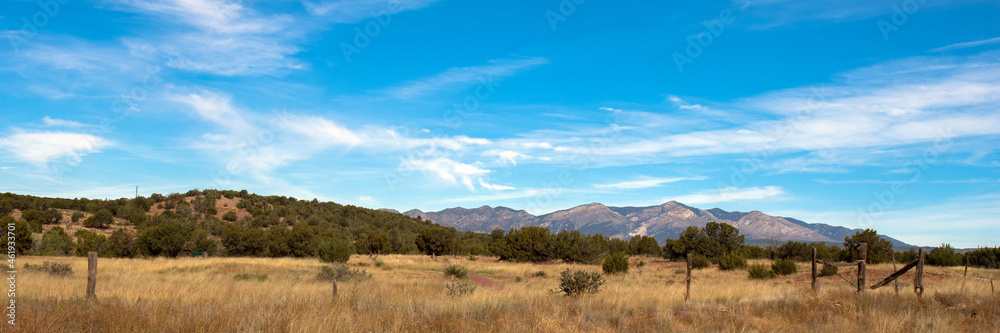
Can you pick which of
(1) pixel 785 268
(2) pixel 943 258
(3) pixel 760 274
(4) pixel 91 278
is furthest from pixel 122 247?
(2) pixel 943 258

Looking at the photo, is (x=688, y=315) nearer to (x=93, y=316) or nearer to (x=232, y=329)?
(x=232, y=329)

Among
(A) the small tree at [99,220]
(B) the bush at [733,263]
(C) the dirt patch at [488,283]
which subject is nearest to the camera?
(C) the dirt patch at [488,283]

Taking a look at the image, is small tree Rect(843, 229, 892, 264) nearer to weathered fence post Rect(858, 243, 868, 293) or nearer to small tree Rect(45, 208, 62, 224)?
weathered fence post Rect(858, 243, 868, 293)

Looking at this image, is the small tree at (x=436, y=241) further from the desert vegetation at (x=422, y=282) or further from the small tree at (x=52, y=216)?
the small tree at (x=52, y=216)

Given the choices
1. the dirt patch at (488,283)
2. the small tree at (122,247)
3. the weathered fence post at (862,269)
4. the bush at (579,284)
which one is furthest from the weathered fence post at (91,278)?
the small tree at (122,247)

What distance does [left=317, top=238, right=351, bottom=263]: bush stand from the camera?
33875 mm

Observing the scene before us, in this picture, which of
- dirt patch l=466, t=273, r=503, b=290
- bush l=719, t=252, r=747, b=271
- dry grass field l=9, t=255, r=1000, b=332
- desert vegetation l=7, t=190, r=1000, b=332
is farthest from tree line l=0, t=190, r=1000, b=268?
dry grass field l=9, t=255, r=1000, b=332

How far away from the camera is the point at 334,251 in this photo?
1336 inches

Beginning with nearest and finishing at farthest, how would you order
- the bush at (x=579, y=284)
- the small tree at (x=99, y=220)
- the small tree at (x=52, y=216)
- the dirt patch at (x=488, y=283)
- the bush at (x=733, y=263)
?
1. the bush at (x=579, y=284)
2. the dirt patch at (x=488, y=283)
3. the bush at (x=733, y=263)
4. the small tree at (x=52, y=216)
5. the small tree at (x=99, y=220)

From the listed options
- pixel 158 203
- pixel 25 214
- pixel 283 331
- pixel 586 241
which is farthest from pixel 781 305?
Answer: pixel 158 203

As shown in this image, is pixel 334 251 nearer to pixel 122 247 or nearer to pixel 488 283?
pixel 488 283

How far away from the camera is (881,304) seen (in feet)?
34.3

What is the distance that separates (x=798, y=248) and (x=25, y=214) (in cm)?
7825

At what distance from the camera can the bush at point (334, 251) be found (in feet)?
111
